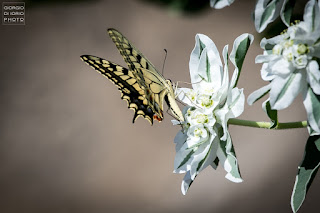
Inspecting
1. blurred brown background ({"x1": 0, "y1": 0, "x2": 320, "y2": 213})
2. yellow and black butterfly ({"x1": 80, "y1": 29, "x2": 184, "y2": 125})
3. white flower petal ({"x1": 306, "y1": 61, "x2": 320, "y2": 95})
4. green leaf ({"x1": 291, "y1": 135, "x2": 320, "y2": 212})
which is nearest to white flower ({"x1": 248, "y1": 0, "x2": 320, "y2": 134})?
white flower petal ({"x1": 306, "y1": 61, "x2": 320, "y2": 95})

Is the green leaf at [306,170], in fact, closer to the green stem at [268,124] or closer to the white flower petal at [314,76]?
the green stem at [268,124]

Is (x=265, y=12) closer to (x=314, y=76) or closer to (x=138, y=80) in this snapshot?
(x=314, y=76)

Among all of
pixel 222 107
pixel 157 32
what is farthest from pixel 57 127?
pixel 222 107

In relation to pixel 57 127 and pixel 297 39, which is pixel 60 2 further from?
pixel 297 39

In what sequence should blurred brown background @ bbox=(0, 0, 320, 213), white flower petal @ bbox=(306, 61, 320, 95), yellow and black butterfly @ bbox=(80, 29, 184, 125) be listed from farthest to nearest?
1. blurred brown background @ bbox=(0, 0, 320, 213)
2. yellow and black butterfly @ bbox=(80, 29, 184, 125)
3. white flower petal @ bbox=(306, 61, 320, 95)

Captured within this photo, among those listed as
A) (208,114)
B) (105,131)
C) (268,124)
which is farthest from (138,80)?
(105,131)

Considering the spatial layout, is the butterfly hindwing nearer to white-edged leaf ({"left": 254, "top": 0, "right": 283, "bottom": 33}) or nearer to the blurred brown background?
white-edged leaf ({"left": 254, "top": 0, "right": 283, "bottom": 33})
